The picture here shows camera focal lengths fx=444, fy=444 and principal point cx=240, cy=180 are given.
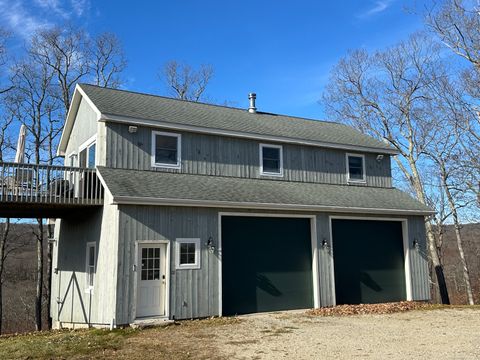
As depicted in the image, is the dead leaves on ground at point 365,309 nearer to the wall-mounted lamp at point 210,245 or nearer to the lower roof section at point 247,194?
the lower roof section at point 247,194

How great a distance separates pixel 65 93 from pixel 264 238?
20.2 meters

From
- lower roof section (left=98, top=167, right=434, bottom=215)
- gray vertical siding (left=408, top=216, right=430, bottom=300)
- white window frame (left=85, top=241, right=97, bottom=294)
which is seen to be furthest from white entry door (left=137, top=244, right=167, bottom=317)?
gray vertical siding (left=408, top=216, right=430, bottom=300)

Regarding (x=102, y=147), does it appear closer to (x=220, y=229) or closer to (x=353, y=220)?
(x=220, y=229)

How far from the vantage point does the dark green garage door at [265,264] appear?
13.6m

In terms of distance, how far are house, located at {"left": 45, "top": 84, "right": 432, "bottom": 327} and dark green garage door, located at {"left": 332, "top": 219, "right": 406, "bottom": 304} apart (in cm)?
4

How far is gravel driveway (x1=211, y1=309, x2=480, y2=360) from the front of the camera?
831 cm

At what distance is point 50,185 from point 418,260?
13.4 meters

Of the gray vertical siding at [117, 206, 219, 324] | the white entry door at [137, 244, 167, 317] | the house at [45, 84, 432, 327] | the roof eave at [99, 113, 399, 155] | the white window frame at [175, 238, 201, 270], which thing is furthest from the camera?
the roof eave at [99, 113, 399, 155]

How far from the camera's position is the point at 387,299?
53.8ft

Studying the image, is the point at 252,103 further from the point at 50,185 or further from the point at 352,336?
the point at 352,336

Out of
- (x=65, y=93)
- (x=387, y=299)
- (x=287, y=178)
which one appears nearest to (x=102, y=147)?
(x=287, y=178)

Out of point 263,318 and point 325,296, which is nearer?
point 263,318

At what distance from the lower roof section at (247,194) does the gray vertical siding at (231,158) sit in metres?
0.31

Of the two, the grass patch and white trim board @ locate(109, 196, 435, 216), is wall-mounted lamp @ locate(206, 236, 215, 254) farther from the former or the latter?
the grass patch
